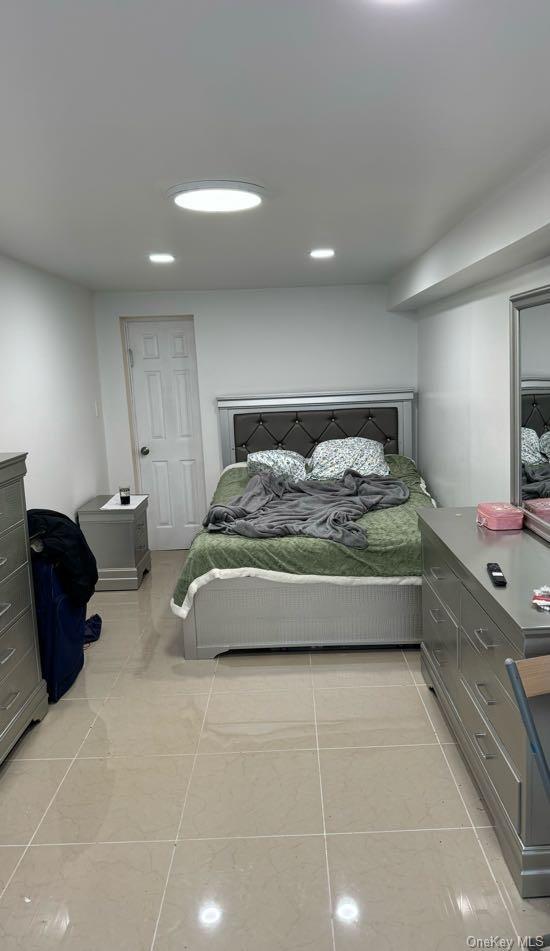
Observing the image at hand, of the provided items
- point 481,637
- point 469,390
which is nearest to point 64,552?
point 481,637

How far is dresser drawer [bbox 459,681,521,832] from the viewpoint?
1942 mm

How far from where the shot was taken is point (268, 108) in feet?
5.49

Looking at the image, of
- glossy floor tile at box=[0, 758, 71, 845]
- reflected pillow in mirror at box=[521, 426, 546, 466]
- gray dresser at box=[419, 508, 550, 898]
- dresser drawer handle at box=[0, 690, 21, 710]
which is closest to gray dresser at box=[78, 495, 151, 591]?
dresser drawer handle at box=[0, 690, 21, 710]

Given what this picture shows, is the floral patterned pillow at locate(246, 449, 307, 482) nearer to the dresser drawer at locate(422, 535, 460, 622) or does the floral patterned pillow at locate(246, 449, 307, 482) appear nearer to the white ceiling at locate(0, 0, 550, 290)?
the dresser drawer at locate(422, 535, 460, 622)

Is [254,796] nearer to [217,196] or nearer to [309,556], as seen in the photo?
[309,556]

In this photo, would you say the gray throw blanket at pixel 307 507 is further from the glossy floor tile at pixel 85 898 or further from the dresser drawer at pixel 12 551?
A: the glossy floor tile at pixel 85 898

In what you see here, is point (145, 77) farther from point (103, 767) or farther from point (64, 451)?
point (64, 451)

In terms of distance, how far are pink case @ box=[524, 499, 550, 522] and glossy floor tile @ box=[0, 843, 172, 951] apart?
6.14 ft

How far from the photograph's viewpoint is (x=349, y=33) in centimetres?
131

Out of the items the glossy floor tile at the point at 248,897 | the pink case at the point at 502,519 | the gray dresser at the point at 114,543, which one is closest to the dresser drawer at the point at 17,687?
the glossy floor tile at the point at 248,897

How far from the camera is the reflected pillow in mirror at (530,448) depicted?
2.74 meters

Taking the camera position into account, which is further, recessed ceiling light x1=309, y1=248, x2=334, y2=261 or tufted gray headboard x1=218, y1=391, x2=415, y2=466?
tufted gray headboard x1=218, y1=391, x2=415, y2=466

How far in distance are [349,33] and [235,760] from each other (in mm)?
2443

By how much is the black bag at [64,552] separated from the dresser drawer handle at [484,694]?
1910mm
